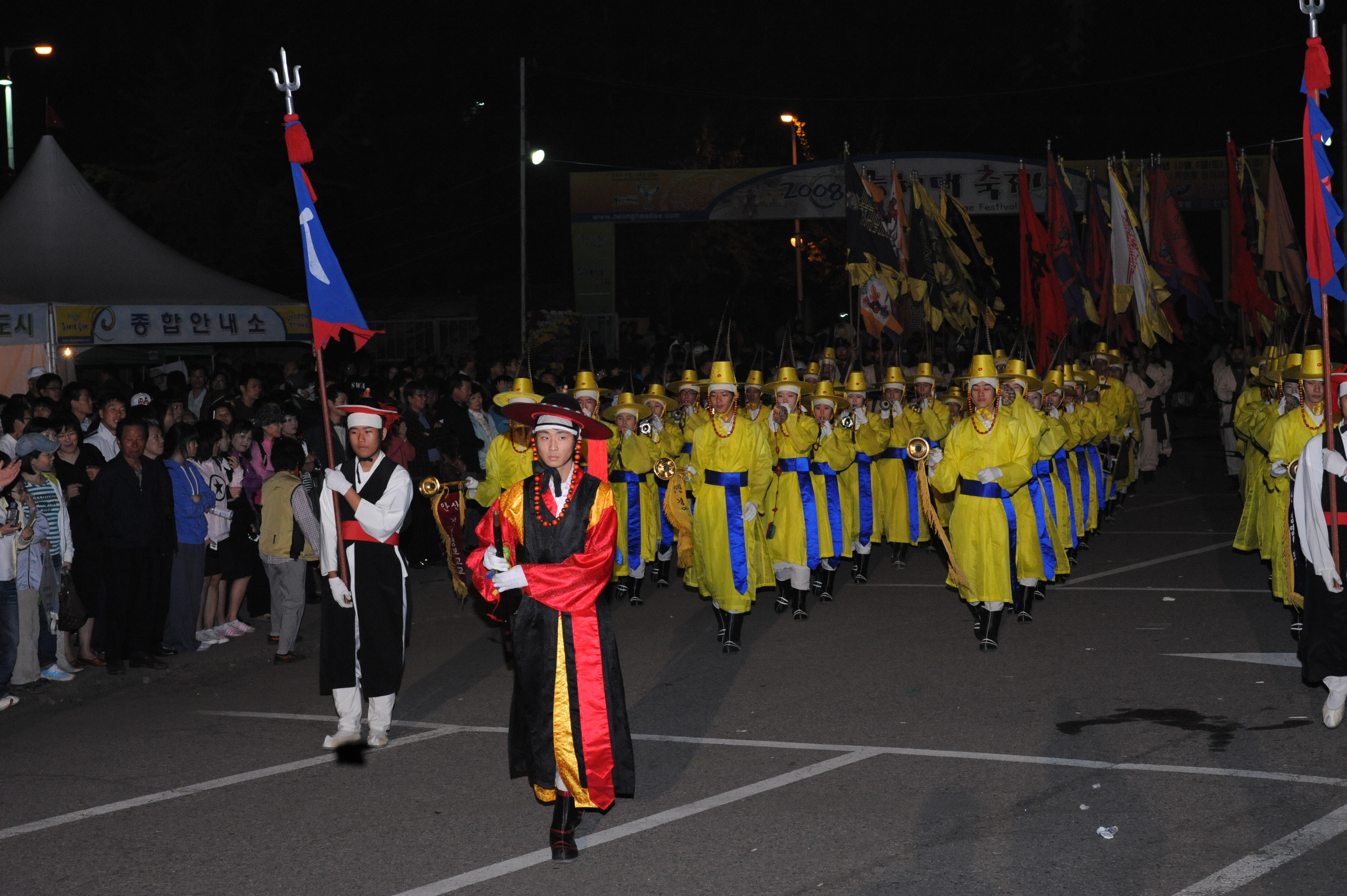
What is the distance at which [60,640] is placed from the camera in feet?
28.9

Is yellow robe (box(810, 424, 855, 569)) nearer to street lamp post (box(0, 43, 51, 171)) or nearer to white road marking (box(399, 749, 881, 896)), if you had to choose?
white road marking (box(399, 749, 881, 896))

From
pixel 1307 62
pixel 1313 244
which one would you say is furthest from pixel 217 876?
pixel 1307 62

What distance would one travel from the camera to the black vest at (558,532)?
5652 mm

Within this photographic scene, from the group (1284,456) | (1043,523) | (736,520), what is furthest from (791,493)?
(1284,456)

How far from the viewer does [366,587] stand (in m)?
7.16

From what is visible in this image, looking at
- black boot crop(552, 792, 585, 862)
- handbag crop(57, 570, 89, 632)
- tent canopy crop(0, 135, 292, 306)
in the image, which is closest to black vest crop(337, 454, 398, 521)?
black boot crop(552, 792, 585, 862)

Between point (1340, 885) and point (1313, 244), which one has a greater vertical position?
point (1313, 244)

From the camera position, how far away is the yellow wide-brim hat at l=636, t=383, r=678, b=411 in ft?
41.3

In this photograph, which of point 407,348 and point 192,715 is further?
point 407,348

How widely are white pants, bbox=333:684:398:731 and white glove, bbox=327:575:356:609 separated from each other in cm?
42

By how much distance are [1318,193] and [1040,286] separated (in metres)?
10.5

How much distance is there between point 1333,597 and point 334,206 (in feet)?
110

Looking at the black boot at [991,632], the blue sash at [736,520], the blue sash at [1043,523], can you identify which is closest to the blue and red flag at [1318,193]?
the black boot at [991,632]

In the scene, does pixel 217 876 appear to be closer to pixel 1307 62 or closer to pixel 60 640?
pixel 60 640
